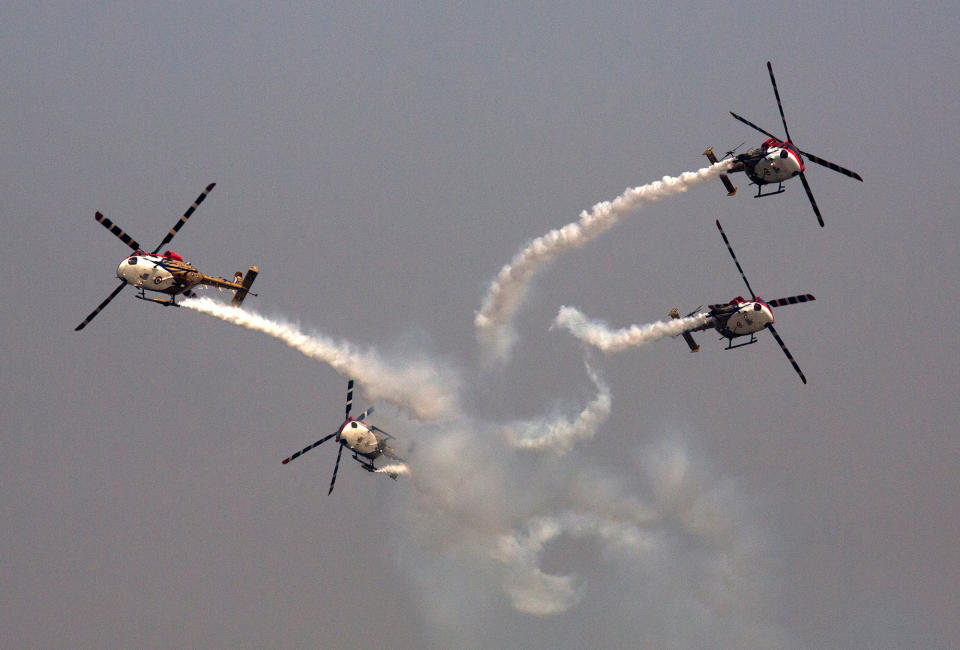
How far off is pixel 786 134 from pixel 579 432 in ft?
77.7

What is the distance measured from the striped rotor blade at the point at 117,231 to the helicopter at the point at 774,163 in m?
34.6

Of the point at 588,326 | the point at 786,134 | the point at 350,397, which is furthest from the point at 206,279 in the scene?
the point at 786,134

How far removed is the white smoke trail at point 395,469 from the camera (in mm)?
111938

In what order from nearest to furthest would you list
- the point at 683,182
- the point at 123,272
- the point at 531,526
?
the point at 123,272 → the point at 683,182 → the point at 531,526

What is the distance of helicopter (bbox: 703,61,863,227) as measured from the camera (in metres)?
104

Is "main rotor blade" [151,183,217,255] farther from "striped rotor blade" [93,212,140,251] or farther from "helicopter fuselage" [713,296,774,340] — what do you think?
"helicopter fuselage" [713,296,774,340]

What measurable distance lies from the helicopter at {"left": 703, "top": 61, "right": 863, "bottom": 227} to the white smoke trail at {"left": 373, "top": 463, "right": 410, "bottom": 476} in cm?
2706

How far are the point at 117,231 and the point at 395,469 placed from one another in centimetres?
2417

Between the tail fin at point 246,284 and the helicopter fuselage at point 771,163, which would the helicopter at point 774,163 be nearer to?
the helicopter fuselage at point 771,163

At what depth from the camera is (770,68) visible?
4129 inches

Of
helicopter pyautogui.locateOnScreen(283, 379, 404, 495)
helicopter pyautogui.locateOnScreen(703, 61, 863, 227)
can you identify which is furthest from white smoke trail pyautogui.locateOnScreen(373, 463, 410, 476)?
helicopter pyautogui.locateOnScreen(703, 61, 863, 227)

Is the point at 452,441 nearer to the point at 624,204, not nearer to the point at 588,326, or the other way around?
the point at 588,326

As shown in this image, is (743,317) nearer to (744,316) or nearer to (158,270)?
(744,316)

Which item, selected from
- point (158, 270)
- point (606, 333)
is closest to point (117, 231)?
point (158, 270)
